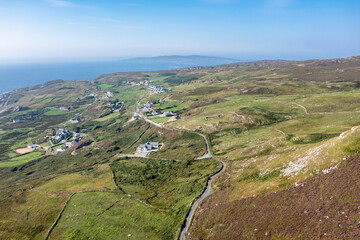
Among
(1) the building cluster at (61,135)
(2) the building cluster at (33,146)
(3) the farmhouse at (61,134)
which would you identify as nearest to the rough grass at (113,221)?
(2) the building cluster at (33,146)

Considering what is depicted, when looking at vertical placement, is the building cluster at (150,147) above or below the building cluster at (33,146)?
above

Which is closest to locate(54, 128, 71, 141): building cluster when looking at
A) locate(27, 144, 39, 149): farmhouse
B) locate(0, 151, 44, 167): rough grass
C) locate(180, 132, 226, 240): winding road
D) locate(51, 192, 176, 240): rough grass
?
locate(27, 144, 39, 149): farmhouse

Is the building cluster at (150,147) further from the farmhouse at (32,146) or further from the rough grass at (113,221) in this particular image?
the farmhouse at (32,146)

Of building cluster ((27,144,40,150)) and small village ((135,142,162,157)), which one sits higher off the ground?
small village ((135,142,162,157))

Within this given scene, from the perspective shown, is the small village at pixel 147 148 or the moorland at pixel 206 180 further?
the small village at pixel 147 148

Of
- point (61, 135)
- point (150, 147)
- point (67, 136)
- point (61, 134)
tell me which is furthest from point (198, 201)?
point (61, 134)

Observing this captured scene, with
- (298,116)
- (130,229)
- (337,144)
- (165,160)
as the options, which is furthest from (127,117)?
(337,144)

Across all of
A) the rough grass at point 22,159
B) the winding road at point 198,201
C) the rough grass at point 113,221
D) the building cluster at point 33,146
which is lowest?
the rough grass at point 22,159

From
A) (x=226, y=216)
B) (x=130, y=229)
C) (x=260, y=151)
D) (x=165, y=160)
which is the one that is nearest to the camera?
(x=226, y=216)

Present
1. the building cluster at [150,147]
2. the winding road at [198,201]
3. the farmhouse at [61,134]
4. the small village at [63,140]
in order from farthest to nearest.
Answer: the farmhouse at [61,134]
the small village at [63,140]
the building cluster at [150,147]
the winding road at [198,201]

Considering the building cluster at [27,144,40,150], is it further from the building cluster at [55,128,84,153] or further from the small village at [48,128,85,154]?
the building cluster at [55,128,84,153]

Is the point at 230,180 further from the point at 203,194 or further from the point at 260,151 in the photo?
the point at 260,151
